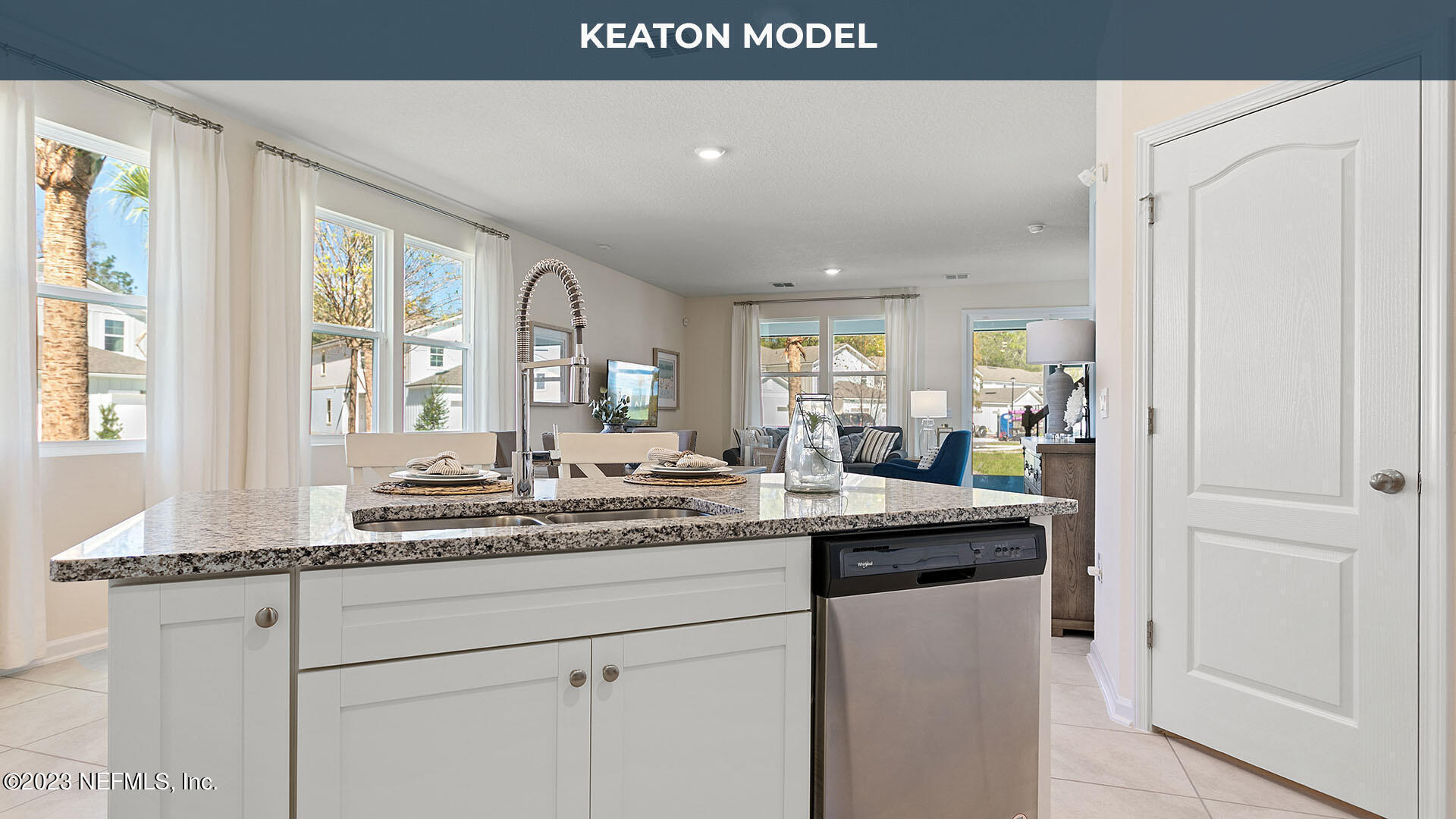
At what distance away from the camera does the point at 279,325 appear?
397 centimetres

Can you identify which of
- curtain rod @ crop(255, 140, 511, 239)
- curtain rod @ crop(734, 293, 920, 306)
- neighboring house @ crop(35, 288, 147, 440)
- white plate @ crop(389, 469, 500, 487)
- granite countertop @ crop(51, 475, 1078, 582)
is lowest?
granite countertop @ crop(51, 475, 1078, 582)

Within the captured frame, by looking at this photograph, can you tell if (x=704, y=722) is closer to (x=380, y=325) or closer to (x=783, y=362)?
(x=380, y=325)

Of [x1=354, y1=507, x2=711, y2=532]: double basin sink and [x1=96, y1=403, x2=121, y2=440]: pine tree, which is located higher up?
[x1=96, y1=403, x2=121, y2=440]: pine tree

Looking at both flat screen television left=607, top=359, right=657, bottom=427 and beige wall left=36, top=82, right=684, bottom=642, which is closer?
beige wall left=36, top=82, right=684, bottom=642

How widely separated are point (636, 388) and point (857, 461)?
2.46 metres

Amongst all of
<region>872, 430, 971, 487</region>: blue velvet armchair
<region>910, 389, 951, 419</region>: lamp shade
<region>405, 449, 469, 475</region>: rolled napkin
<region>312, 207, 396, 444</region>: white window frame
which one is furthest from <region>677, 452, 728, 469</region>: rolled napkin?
<region>910, 389, 951, 419</region>: lamp shade

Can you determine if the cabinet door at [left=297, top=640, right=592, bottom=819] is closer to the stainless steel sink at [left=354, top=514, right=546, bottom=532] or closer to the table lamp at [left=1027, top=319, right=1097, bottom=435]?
the stainless steel sink at [left=354, top=514, right=546, bottom=532]

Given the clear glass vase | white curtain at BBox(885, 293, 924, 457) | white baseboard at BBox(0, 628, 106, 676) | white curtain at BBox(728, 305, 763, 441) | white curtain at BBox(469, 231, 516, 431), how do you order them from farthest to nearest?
white curtain at BBox(728, 305, 763, 441), white curtain at BBox(885, 293, 924, 457), white curtain at BBox(469, 231, 516, 431), white baseboard at BBox(0, 628, 106, 676), the clear glass vase

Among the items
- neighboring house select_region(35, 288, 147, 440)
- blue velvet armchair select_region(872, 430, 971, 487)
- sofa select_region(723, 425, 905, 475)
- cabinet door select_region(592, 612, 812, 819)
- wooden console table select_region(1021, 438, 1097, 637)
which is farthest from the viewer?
sofa select_region(723, 425, 905, 475)

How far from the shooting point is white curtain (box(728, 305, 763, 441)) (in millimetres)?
9328

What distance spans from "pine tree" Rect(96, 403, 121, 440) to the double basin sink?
286 centimetres

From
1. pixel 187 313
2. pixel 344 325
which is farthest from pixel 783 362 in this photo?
pixel 187 313

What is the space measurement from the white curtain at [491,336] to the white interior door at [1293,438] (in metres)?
4.51

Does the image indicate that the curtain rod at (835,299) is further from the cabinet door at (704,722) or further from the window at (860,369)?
the cabinet door at (704,722)
